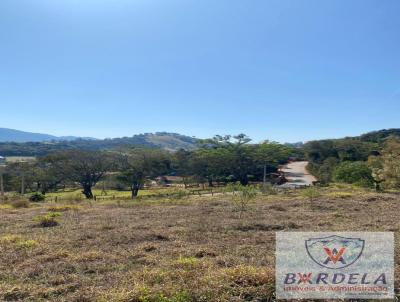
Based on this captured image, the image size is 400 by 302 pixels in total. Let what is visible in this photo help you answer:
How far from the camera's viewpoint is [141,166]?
5869cm

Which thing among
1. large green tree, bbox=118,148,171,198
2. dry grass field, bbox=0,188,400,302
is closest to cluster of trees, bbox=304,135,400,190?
dry grass field, bbox=0,188,400,302

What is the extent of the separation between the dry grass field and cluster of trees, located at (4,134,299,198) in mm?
41164

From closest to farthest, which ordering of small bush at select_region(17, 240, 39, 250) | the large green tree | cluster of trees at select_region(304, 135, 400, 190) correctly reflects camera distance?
small bush at select_region(17, 240, 39, 250) → cluster of trees at select_region(304, 135, 400, 190) → the large green tree

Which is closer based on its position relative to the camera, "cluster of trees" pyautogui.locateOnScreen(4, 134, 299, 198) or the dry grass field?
the dry grass field

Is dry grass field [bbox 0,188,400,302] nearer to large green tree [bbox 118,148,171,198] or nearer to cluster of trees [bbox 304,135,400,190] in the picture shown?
cluster of trees [bbox 304,135,400,190]

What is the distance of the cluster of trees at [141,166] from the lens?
57.0 m

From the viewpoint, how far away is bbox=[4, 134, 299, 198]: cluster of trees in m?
57.0

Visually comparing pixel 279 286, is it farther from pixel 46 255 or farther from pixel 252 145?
pixel 252 145

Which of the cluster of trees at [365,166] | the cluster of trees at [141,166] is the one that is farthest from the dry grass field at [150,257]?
the cluster of trees at [141,166]

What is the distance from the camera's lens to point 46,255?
28.2 ft

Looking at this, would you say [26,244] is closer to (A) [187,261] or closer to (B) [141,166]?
(A) [187,261]

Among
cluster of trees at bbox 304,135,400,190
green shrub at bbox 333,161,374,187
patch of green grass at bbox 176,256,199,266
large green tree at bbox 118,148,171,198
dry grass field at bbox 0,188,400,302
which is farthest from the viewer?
large green tree at bbox 118,148,171,198

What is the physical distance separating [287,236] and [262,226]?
2.80m

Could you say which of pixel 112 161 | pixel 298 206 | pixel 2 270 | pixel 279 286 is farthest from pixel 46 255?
pixel 112 161
